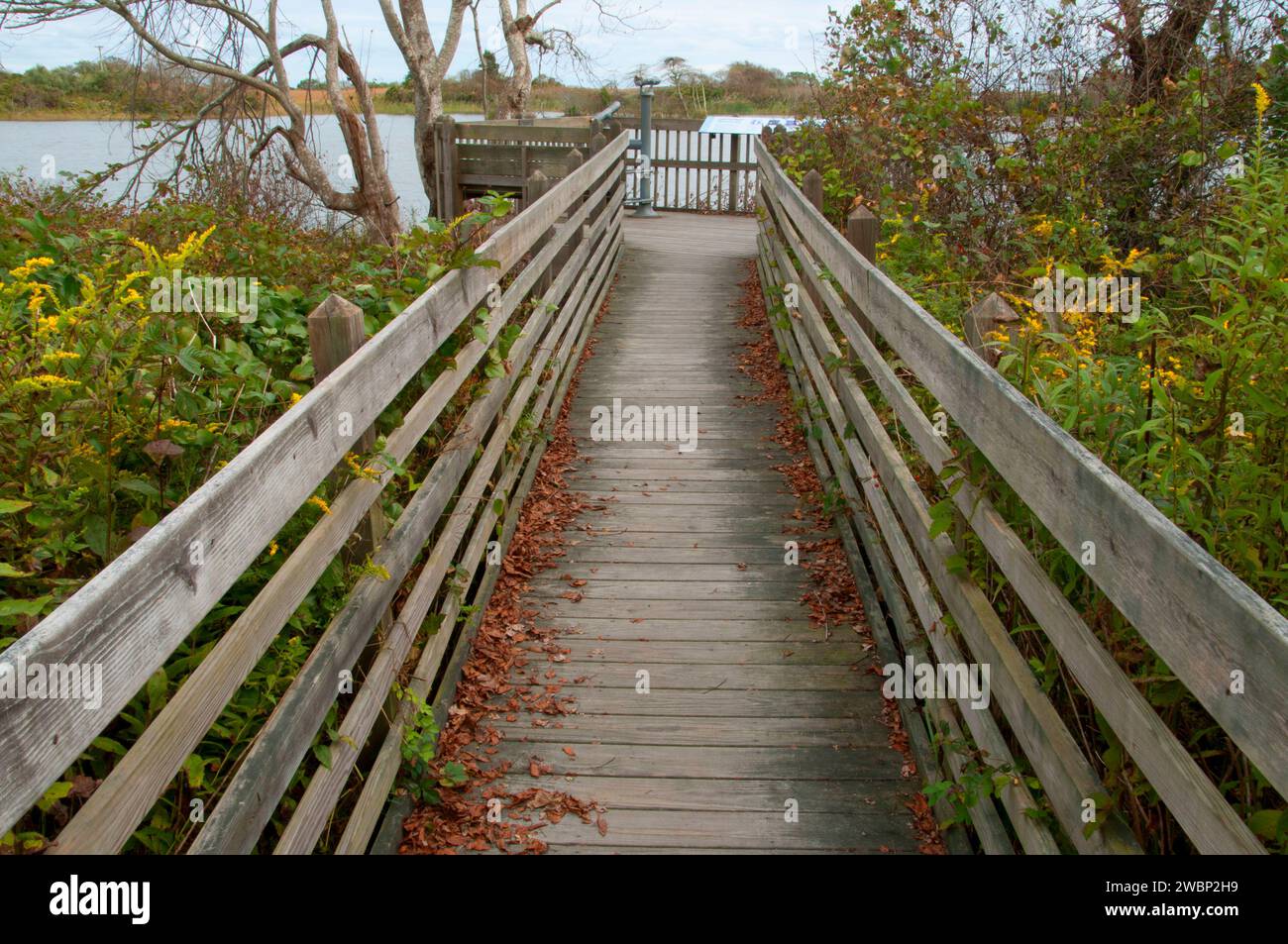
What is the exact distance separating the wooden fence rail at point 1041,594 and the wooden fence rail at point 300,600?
1633 millimetres

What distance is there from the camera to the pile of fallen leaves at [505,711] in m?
3.53

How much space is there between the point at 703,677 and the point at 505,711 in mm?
801

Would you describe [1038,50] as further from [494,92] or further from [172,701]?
[494,92]

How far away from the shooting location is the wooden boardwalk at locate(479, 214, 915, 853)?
3.62 metres

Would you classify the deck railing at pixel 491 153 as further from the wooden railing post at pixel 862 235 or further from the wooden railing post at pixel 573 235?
the wooden railing post at pixel 862 235

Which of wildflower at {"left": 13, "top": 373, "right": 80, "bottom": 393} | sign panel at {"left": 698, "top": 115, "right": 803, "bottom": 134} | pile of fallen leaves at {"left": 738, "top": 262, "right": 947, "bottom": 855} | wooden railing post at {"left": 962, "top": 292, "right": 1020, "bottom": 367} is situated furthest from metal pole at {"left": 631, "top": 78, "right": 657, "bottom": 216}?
wildflower at {"left": 13, "top": 373, "right": 80, "bottom": 393}

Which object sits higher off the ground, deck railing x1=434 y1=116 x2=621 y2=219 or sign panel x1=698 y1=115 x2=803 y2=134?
sign panel x1=698 y1=115 x2=803 y2=134

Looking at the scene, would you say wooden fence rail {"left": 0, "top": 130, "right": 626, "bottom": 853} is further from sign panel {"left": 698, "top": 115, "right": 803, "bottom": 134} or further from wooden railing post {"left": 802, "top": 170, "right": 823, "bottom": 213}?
sign panel {"left": 698, "top": 115, "right": 803, "bottom": 134}

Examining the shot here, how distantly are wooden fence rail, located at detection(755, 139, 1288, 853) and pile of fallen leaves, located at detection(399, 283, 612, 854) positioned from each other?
1.33m

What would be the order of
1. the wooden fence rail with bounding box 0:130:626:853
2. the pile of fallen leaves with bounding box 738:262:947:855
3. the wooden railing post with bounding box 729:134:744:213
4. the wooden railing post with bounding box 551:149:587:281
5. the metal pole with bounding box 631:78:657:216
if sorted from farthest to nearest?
the wooden railing post with bounding box 729:134:744:213, the metal pole with bounding box 631:78:657:216, the wooden railing post with bounding box 551:149:587:281, the pile of fallen leaves with bounding box 738:262:947:855, the wooden fence rail with bounding box 0:130:626:853

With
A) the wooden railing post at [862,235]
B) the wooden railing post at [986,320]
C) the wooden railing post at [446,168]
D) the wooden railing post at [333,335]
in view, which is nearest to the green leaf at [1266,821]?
the wooden railing post at [986,320]

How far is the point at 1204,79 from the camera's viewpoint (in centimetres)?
706
